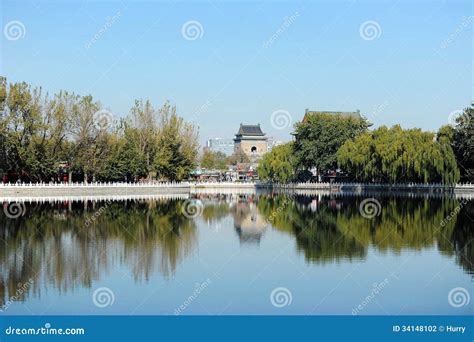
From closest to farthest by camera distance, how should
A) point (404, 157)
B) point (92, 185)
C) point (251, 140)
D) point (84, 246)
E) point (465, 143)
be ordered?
point (84, 246)
point (92, 185)
point (404, 157)
point (465, 143)
point (251, 140)

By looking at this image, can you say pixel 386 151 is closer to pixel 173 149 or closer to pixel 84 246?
pixel 173 149

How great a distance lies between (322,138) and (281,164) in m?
4.93

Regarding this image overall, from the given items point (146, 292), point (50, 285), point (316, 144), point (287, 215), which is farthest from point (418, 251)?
point (316, 144)

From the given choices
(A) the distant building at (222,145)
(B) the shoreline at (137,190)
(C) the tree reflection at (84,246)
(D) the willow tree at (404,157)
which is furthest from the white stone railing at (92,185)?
(A) the distant building at (222,145)

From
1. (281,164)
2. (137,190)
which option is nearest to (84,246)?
(137,190)

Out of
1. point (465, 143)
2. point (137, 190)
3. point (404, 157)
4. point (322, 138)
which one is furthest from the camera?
point (322, 138)

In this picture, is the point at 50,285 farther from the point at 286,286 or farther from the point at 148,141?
the point at 148,141

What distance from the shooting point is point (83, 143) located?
48188mm

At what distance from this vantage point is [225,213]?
3047 cm

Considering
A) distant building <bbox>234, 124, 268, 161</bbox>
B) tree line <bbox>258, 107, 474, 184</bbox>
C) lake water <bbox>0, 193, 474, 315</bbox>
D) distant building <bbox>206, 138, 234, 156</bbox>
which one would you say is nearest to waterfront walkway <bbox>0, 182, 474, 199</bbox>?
tree line <bbox>258, 107, 474, 184</bbox>

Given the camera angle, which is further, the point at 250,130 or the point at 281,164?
the point at 250,130

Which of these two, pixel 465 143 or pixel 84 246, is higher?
pixel 465 143

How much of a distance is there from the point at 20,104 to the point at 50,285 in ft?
117

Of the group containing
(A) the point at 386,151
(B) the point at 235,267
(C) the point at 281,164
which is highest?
(A) the point at 386,151
